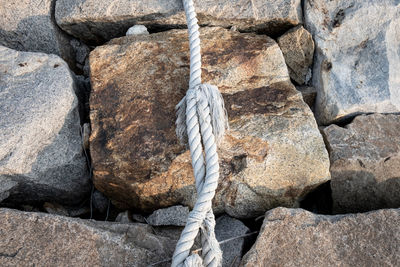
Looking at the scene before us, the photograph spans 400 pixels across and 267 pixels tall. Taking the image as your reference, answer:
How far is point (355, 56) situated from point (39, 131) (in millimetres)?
1393

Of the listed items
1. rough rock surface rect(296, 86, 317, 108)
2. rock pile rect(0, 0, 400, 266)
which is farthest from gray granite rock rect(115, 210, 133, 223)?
rough rock surface rect(296, 86, 317, 108)

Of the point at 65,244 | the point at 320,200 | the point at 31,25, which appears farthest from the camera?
the point at 31,25

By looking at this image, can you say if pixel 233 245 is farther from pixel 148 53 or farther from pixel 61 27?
pixel 61 27

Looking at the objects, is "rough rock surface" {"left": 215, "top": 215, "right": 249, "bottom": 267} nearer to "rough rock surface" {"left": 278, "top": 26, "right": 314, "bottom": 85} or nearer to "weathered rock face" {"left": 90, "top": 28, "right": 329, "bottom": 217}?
"weathered rock face" {"left": 90, "top": 28, "right": 329, "bottom": 217}

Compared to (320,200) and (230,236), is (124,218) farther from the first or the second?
(320,200)

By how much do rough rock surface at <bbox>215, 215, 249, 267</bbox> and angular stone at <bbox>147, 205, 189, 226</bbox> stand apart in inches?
5.6

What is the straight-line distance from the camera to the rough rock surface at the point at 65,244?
3.63 feet

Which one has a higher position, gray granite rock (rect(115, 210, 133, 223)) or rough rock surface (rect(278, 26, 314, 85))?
rough rock surface (rect(278, 26, 314, 85))

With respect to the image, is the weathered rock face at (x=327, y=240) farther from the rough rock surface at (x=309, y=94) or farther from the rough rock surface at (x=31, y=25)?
the rough rock surface at (x=31, y=25)

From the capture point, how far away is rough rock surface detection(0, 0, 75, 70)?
68.3 inches

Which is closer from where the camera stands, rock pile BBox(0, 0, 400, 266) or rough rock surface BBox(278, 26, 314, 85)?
rock pile BBox(0, 0, 400, 266)

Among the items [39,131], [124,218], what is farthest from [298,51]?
[39,131]

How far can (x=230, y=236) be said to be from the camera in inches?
52.4

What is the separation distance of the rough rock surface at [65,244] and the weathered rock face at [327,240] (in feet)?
1.13
